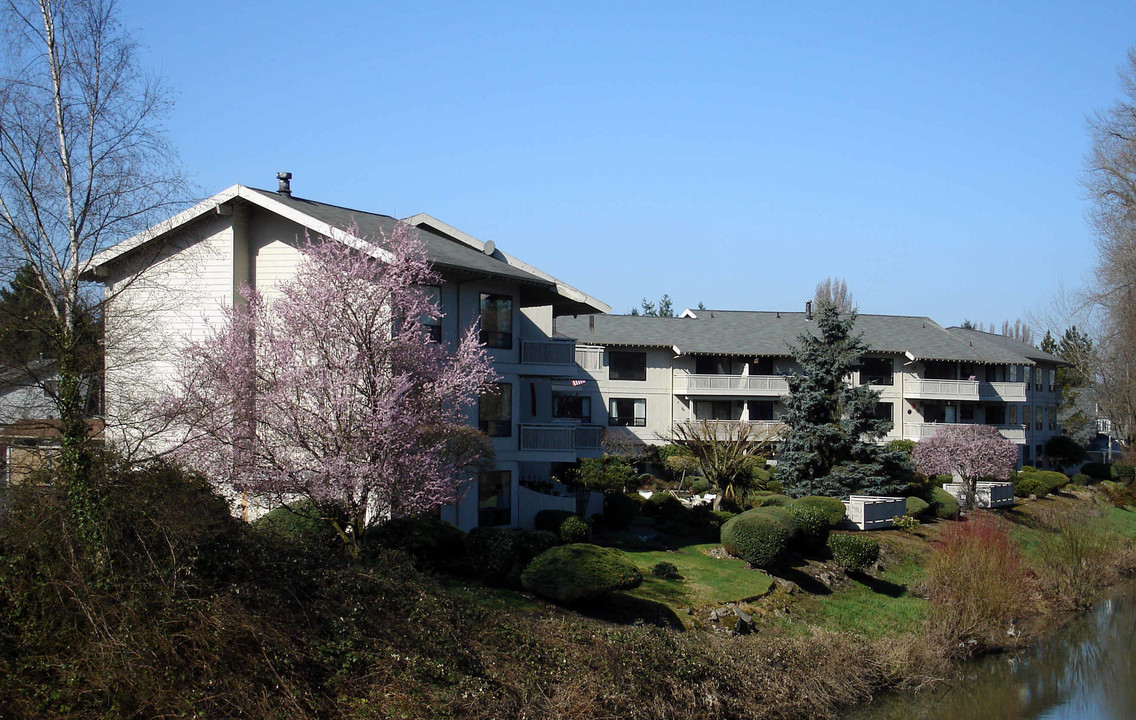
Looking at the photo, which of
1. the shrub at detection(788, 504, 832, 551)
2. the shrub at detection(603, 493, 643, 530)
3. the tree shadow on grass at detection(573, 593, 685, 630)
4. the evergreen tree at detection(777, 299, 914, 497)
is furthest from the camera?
the evergreen tree at detection(777, 299, 914, 497)

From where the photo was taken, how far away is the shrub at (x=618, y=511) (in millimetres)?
30375

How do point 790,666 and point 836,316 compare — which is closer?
point 790,666

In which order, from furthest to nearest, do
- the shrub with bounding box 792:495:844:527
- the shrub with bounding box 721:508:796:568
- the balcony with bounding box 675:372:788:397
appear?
the balcony with bounding box 675:372:788:397, the shrub with bounding box 792:495:844:527, the shrub with bounding box 721:508:796:568

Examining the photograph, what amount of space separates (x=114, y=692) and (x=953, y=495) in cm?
3787

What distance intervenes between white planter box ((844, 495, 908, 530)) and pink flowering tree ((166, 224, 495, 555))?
20.2m

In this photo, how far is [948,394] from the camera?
53.2 m

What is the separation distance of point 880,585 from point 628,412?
22.8m

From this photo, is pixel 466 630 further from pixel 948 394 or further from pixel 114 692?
pixel 948 394

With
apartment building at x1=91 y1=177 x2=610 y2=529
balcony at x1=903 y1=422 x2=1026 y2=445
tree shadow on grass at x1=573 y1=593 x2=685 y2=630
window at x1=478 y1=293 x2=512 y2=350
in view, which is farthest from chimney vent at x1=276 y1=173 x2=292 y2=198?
balcony at x1=903 y1=422 x2=1026 y2=445

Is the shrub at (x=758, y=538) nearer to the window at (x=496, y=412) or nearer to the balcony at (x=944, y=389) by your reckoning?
the window at (x=496, y=412)

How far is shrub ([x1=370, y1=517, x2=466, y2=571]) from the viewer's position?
20688 millimetres

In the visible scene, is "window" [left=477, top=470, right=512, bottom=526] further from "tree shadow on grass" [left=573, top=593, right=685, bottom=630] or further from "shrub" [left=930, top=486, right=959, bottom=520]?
"shrub" [left=930, top=486, right=959, bottom=520]

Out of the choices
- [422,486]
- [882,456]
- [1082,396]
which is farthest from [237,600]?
[1082,396]

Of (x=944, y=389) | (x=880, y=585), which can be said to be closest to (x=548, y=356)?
(x=880, y=585)
